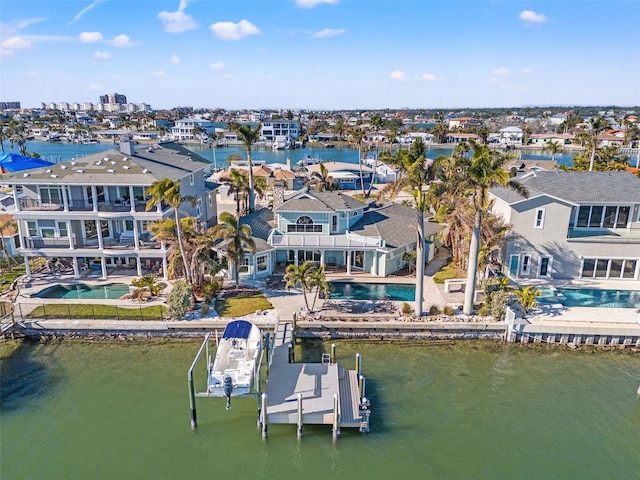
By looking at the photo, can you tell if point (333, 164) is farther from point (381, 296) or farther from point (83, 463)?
point (83, 463)

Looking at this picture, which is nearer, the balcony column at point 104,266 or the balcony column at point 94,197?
the balcony column at point 94,197

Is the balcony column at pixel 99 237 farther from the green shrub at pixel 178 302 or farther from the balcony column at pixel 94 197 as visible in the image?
the green shrub at pixel 178 302

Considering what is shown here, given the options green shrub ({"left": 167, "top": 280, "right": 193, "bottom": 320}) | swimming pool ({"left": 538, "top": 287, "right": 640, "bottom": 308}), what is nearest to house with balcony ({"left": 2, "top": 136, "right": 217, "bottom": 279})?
green shrub ({"left": 167, "top": 280, "right": 193, "bottom": 320})

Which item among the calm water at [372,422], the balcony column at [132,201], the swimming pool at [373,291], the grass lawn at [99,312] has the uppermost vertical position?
the balcony column at [132,201]

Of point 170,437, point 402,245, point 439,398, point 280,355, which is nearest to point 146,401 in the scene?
point 170,437

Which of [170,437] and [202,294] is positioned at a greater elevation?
[202,294]

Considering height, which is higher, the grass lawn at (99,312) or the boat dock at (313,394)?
the grass lawn at (99,312)

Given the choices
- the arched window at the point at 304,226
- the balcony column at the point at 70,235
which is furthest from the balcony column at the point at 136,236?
the arched window at the point at 304,226

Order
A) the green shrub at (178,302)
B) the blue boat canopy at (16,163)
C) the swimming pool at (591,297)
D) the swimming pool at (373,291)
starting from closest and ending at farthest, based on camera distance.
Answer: the green shrub at (178,302)
the swimming pool at (591,297)
the swimming pool at (373,291)
the blue boat canopy at (16,163)
